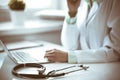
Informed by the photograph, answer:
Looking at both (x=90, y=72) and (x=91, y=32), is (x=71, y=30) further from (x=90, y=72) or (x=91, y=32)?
(x=90, y=72)

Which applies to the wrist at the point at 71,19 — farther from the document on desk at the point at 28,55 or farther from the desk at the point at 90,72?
the desk at the point at 90,72

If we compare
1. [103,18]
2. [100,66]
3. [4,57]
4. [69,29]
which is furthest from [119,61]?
[4,57]

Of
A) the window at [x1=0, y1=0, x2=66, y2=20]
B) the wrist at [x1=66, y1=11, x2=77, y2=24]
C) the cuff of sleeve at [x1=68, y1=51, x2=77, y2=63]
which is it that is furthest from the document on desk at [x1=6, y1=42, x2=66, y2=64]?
the window at [x1=0, y1=0, x2=66, y2=20]

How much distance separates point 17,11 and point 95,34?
612mm

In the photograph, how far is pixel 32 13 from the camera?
6.55 feet

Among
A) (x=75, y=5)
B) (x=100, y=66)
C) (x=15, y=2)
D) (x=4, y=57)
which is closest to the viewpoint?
Result: (x=100, y=66)

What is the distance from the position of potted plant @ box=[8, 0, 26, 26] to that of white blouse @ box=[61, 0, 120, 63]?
1.14ft

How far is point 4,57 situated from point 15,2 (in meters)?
0.53

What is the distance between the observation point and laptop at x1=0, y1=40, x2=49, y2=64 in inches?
46.4

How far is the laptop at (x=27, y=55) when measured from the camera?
118cm

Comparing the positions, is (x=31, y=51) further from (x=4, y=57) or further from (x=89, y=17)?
(x=89, y=17)

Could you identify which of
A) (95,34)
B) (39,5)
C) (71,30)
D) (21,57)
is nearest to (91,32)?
(95,34)

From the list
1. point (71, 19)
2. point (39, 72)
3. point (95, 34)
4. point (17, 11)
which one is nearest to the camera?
point (39, 72)

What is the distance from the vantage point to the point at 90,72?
40.9 inches
